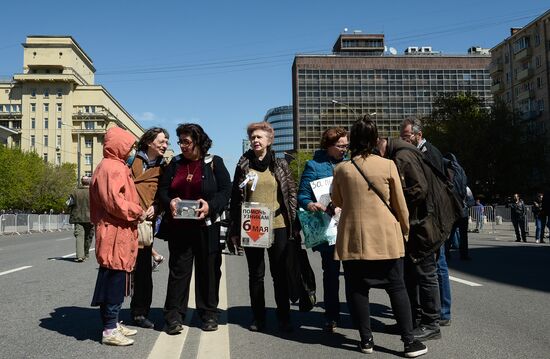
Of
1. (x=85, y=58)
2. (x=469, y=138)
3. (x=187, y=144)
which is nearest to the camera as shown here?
(x=187, y=144)

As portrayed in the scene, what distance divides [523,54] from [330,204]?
69.9 meters

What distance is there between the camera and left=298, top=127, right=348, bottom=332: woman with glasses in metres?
5.12

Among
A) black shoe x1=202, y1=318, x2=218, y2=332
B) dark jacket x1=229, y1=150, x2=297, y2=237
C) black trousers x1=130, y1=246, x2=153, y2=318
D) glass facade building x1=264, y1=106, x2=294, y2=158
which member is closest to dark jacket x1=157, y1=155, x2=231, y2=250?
dark jacket x1=229, y1=150, x2=297, y2=237

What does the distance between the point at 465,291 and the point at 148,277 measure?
14.3 feet

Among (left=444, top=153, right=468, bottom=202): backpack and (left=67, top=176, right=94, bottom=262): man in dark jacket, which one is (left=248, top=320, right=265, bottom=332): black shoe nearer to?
(left=444, top=153, right=468, bottom=202): backpack

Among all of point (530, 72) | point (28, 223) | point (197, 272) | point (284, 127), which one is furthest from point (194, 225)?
point (284, 127)

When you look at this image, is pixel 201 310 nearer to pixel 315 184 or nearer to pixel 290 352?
pixel 290 352

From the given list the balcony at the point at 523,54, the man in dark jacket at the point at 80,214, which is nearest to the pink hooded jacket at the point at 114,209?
the man in dark jacket at the point at 80,214

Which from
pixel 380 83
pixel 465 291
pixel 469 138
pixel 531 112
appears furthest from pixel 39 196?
pixel 380 83

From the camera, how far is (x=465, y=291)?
7535mm

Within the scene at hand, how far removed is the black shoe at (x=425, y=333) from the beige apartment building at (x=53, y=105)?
107m

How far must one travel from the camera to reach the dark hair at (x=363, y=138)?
4.45 metres

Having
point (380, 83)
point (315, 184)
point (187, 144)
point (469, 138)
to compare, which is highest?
point (380, 83)

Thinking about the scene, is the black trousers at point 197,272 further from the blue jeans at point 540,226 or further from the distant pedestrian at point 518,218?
the distant pedestrian at point 518,218
